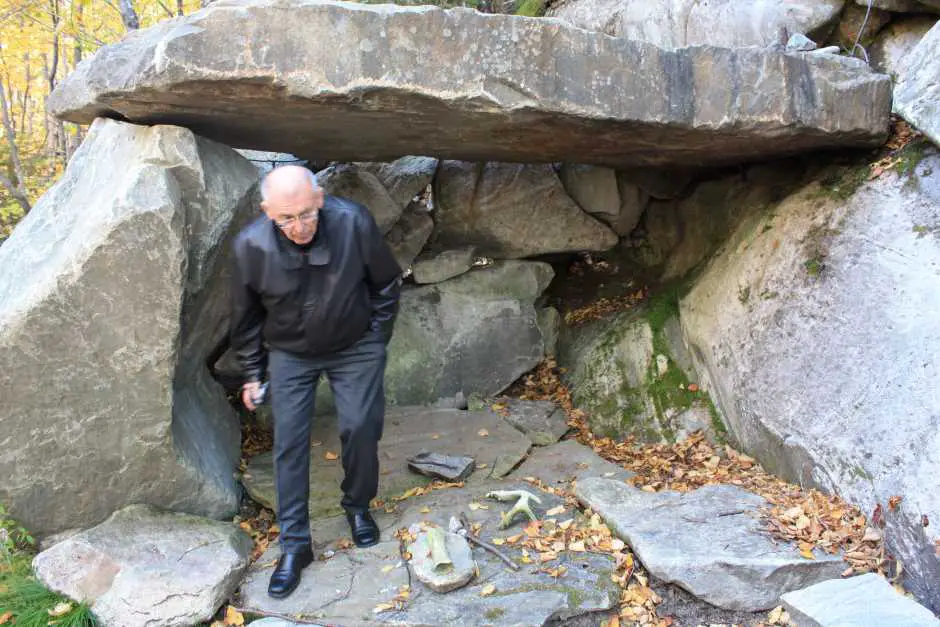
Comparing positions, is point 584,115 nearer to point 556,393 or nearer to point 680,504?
point 680,504

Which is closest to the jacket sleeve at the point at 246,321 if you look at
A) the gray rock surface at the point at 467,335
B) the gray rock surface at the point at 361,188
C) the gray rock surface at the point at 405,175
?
the gray rock surface at the point at 467,335

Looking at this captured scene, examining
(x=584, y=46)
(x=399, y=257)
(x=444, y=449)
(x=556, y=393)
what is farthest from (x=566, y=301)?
(x=584, y=46)

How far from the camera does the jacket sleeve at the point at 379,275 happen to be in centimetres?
378

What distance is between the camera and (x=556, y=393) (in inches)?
277

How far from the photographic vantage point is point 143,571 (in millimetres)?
3715

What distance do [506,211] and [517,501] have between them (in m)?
3.47

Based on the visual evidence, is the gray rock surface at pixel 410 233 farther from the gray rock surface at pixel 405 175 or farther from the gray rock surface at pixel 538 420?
the gray rock surface at pixel 538 420

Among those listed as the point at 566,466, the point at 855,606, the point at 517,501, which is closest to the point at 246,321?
the point at 517,501

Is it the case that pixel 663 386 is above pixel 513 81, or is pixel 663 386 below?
below

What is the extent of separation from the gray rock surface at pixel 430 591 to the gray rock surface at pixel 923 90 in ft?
11.4

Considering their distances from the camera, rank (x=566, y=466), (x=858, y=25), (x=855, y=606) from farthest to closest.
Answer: (x=858, y=25)
(x=566, y=466)
(x=855, y=606)

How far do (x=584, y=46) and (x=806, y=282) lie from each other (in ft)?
7.88

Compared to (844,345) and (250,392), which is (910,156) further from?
(250,392)

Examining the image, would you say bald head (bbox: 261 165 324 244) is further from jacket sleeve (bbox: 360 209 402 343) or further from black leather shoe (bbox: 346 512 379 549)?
black leather shoe (bbox: 346 512 379 549)
